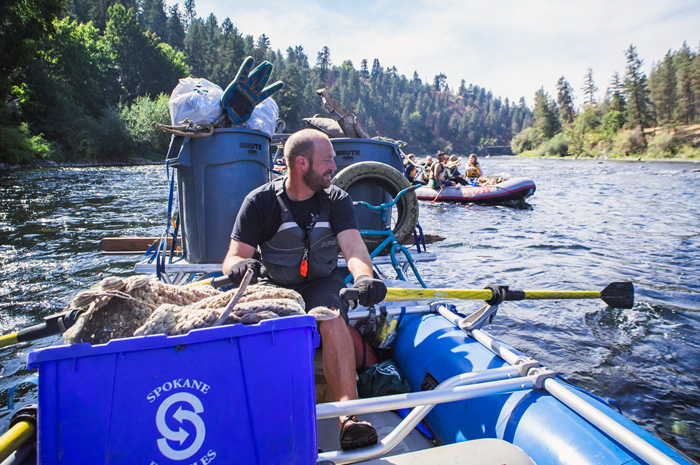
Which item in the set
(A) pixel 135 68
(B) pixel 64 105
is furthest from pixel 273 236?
(A) pixel 135 68

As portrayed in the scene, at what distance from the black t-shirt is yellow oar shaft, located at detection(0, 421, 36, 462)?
1.46 meters

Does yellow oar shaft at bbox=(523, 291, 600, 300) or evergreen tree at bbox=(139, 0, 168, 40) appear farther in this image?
evergreen tree at bbox=(139, 0, 168, 40)

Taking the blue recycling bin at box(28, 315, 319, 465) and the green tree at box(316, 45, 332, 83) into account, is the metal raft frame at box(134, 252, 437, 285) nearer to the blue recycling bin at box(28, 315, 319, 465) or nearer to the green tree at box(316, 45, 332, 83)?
the blue recycling bin at box(28, 315, 319, 465)

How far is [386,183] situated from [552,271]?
434 centimetres

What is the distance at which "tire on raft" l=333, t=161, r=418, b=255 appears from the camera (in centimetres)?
484

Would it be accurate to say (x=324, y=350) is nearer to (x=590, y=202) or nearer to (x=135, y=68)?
(x=590, y=202)

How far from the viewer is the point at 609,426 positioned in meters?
1.70

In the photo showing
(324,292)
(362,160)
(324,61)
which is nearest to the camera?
(324,292)

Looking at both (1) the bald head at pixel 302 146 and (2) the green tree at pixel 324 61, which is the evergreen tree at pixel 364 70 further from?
(1) the bald head at pixel 302 146

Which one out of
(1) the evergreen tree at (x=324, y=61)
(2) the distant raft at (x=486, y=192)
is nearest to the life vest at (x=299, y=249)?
(2) the distant raft at (x=486, y=192)

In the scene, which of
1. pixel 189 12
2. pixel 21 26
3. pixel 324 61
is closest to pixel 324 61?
pixel 324 61

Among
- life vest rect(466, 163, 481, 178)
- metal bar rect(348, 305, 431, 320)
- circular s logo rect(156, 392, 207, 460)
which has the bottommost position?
metal bar rect(348, 305, 431, 320)

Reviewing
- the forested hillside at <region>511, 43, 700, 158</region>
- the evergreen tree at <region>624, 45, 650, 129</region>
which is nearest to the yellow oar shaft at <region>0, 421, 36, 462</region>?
the forested hillside at <region>511, 43, 700, 158</region>

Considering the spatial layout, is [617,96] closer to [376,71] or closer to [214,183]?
[214,183]
